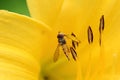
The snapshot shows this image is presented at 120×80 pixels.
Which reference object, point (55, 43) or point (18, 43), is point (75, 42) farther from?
point (18, 43)

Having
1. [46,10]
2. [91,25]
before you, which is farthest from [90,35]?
[46,10]

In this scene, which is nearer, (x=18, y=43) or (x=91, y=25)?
(x=18, y=43)

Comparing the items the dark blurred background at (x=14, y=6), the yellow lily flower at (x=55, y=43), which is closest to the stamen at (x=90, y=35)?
the yellow lily flower at (x=55, y=43)

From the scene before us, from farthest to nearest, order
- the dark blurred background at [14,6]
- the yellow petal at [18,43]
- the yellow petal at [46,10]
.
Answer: the dark blurred background at [14,6] < the yellow petal at [46,10] < the yellow petal at [18,43]

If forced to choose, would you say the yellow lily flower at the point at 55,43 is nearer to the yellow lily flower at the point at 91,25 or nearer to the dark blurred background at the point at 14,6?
the yellow lily flower at the point at 91,25

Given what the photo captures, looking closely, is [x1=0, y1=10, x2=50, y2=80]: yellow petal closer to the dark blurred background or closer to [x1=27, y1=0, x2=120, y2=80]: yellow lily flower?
[x1=27, y1=0, x2=120, y2=80]: yellow lily flower

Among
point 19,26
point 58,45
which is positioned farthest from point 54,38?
point 19,26

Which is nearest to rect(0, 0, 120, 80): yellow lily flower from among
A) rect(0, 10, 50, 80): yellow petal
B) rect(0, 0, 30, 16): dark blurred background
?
rect(0, 10, 50, 80): yellow petal

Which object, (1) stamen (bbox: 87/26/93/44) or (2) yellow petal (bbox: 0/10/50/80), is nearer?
(2) yellow petal (bbox: 0/10/50/80)
